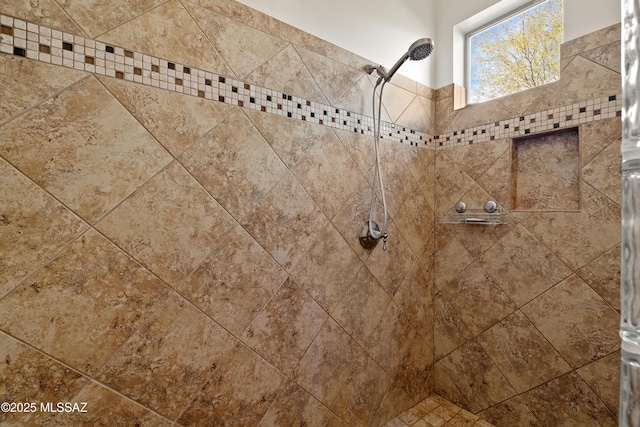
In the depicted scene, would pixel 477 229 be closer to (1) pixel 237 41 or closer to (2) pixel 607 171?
(2) pixel 607 171

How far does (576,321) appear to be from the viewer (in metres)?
1.37

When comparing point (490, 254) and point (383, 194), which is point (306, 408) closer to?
point (383, 194)

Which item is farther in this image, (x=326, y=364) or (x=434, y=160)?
(x=434, y=160)

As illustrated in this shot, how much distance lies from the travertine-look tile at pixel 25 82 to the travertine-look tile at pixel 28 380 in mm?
602

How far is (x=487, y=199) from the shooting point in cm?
166

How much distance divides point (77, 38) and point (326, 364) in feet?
5.00

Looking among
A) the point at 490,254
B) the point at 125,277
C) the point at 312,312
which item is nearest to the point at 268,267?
the point at 312,312

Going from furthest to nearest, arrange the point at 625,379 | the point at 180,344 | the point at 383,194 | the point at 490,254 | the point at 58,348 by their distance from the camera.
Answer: the point at 490,254
the point at 383,194
the point at 180,344
the point at 58,348
the point at 625,379

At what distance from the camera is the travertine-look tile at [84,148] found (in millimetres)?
838

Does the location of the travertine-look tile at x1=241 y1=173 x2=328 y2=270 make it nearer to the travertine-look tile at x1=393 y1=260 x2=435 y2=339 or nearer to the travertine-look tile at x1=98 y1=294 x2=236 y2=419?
the travertine-look tile at x1=98 y1=294 x2=236 y2=419

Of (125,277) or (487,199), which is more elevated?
(487,199)

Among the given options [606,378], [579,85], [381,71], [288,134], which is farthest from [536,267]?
[288,134]

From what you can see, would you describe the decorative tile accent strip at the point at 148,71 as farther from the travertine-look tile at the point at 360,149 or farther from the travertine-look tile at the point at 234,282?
the travertine-look tile at the point at 234,282

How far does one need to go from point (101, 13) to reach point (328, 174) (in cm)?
96
